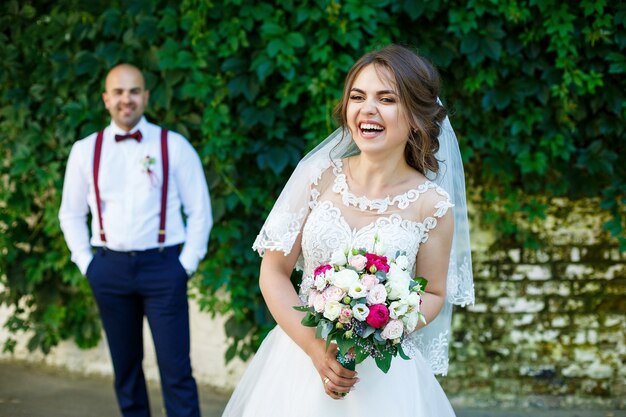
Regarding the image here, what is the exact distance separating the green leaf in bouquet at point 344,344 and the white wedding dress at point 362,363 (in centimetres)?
38

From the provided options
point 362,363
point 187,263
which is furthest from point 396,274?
point 187,263

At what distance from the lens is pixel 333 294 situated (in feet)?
7.33

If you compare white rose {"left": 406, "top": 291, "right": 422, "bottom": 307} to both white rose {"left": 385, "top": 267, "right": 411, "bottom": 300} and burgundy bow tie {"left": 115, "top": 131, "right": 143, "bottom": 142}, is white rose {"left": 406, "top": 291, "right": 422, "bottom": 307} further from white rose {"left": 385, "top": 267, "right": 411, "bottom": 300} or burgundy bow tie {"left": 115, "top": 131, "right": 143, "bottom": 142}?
burgundy bow tie {"left": 115, "top": 131, "right": 143, "bottom": 142}

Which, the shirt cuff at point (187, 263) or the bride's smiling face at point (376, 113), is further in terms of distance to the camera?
the shirt cuff at point (187, 263)

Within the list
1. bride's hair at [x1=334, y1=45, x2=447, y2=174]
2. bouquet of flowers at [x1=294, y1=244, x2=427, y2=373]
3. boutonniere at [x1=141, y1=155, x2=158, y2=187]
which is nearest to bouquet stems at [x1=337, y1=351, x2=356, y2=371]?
bouquet of flowers at [x1=294, y1=244, x2=427, y2=373]

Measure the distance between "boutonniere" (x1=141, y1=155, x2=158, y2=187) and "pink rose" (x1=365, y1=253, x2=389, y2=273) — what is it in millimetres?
2059

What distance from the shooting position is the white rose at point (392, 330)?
7.34 ft

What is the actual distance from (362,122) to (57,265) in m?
3.47

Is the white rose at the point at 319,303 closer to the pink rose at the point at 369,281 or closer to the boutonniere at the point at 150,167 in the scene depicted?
the pink rose at the point at 369,281

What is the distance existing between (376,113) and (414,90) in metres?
0.15

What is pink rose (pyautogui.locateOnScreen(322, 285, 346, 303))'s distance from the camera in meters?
2.23

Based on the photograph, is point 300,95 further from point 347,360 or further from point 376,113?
point 347,360

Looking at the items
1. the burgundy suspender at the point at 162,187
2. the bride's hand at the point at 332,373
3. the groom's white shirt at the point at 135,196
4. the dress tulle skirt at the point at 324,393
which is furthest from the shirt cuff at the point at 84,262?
the bride's hand at the point at 332,373

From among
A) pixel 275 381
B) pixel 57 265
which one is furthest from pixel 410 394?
pixel 57 265
